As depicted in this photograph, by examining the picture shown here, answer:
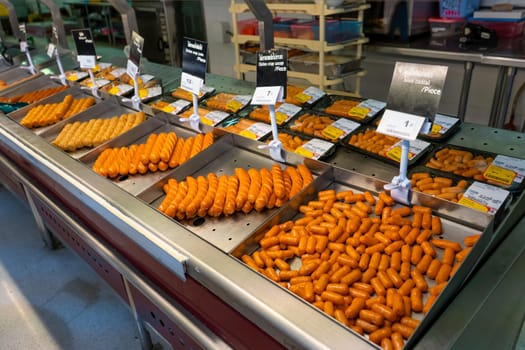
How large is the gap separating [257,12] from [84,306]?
241 cm

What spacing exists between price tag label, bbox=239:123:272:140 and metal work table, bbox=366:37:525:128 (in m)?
2.65

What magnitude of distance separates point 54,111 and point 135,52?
949 millimetres

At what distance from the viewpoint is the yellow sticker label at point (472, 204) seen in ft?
5.59

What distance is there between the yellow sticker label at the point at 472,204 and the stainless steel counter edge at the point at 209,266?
0.93m

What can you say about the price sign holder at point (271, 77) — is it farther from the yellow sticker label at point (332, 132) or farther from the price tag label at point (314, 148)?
the yellow sticker label at point (332, 132)

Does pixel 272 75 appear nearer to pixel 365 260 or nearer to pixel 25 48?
pixel 365 260

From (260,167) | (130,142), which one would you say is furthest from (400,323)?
(130,142)

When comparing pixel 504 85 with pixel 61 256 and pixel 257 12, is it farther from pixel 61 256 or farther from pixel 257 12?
pixel 61 256

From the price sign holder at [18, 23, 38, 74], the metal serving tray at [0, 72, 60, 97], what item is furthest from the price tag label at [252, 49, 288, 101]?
the price sign holder at [18, 23, 38, 74]

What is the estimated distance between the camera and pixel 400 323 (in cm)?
132

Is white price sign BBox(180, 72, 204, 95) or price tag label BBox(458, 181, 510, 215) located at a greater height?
white price sign BBox(180, 72, 204, 95)

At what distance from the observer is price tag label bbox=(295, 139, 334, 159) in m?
2.26

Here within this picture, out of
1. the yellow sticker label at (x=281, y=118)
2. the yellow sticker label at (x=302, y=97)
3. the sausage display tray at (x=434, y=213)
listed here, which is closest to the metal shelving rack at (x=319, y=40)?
the yellow sticker label at (x=302, y=97)

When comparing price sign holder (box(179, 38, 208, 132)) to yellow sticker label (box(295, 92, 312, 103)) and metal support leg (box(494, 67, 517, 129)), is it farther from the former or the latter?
metal support leg (box(494, 67, 517, 129))
